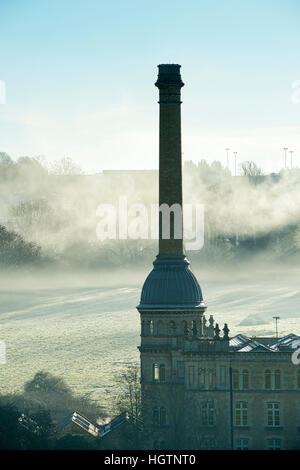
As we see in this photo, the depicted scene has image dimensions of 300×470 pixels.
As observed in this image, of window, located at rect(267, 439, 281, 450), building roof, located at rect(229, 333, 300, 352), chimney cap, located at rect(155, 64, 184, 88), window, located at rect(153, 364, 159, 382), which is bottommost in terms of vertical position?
window, located at rect(267, 439, 281, 450)

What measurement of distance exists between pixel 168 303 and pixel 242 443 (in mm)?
14540

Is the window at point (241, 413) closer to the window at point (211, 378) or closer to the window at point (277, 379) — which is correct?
the window at point (211, 378)

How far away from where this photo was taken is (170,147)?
11594 centimetres

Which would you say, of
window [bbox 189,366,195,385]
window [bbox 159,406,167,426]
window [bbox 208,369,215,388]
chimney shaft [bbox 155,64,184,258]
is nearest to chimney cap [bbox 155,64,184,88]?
chimney shaft [bbox 155,64,184,258]

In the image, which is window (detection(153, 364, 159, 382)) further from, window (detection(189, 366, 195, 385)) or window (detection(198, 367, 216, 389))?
window (detection(198, 367, 216, 389))

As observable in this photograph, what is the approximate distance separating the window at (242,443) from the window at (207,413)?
2.73 meters

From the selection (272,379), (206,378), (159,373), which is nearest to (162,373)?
(159,373)

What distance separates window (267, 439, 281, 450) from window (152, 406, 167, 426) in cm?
951

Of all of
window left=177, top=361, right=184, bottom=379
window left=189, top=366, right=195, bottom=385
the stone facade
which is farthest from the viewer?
window left=177, top=361, right=184, bottom=379

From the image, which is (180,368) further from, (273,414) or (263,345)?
(273,414)

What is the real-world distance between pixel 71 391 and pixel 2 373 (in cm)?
995

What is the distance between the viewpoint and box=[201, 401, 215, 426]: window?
105938 millimetres
